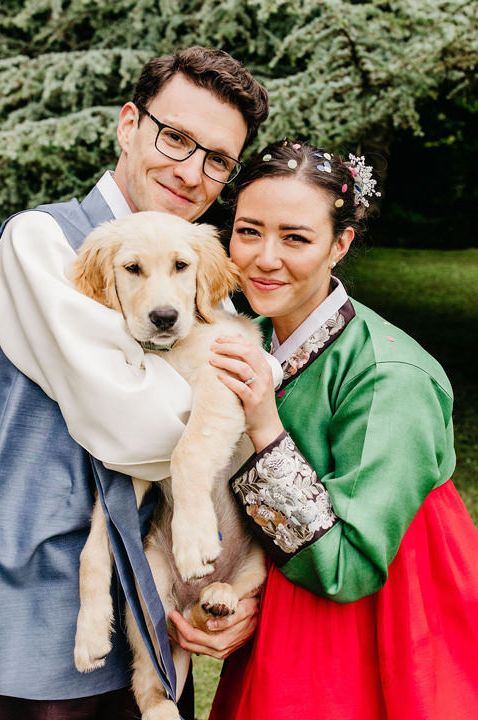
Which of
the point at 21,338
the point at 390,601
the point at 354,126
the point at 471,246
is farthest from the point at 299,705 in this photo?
the point at 471,246

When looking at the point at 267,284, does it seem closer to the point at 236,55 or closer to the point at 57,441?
the point at 57,441

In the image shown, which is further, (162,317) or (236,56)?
(236,56)

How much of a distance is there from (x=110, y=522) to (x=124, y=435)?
26cm

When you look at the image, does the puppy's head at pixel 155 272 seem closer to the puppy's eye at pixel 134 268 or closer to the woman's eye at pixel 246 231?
the puppy's eye at pixel 134 268

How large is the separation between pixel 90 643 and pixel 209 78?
1.66 m

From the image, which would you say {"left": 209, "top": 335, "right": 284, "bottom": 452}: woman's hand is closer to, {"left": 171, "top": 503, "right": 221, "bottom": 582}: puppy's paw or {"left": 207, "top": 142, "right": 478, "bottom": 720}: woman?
{"left": 207, "top": 142, "right": 478, "bottom": 720}: woman

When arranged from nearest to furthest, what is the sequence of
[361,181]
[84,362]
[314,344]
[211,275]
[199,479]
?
[84,362], [199,479], [314,344], [211,275], [361,181]

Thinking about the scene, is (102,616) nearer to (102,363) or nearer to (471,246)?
(102,363)

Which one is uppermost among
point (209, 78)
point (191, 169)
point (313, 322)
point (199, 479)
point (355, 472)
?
point (209, 78)

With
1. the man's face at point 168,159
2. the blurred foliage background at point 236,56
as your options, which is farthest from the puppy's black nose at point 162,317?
the blurred foliage background at point 236,56

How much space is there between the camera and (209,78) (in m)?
2.31

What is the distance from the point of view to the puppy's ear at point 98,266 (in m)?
2.08

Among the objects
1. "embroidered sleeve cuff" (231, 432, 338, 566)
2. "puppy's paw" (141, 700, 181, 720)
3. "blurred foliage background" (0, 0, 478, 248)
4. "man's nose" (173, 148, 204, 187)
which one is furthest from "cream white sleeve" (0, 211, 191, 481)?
"blurred foliage background" (0, 0, 478, 248)

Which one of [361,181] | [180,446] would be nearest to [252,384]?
[180,446]
